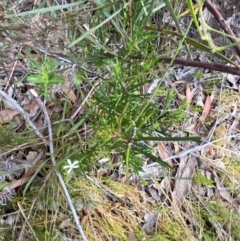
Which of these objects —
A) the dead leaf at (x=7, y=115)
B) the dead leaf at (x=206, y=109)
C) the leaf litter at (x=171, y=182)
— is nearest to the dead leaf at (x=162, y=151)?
the leaf litter at (x=171, y=182)

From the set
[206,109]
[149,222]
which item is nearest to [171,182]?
[149,222]

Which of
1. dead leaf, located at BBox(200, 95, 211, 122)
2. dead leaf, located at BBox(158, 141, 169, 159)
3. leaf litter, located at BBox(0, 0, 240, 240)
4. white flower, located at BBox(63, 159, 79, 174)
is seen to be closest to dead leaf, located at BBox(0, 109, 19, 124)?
leaf litter, located at BBox(0, 0, 240, 240)

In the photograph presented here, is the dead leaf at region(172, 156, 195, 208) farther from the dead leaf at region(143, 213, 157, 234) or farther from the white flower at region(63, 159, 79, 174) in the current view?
the white flower at region(63, 159, 79, 174)

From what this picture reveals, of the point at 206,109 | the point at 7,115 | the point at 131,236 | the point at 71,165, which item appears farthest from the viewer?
the point at 206,109

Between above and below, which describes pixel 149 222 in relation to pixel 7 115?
below

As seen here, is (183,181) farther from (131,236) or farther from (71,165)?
(71,165)

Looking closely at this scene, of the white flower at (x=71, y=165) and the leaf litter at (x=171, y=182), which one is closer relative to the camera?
the white flower at (x=71, y=165)

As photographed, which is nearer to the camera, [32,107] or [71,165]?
[71,165]

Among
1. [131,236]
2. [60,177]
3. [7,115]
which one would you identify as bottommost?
[131,236]

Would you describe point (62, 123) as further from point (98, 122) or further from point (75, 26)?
point (75, 26)

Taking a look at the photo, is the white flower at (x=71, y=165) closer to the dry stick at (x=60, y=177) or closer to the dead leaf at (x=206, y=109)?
the dry stick at (x=60, y=177)

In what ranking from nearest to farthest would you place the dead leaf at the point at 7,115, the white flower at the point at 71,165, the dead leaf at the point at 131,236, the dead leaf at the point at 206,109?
1. the white flower at the point at 71,165
2. the dead leaf at the point at 7,115
3. the dead leaf at the point at 131,236
4. the dead leaf at the point at 206,109

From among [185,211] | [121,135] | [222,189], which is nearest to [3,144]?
[121,135]
